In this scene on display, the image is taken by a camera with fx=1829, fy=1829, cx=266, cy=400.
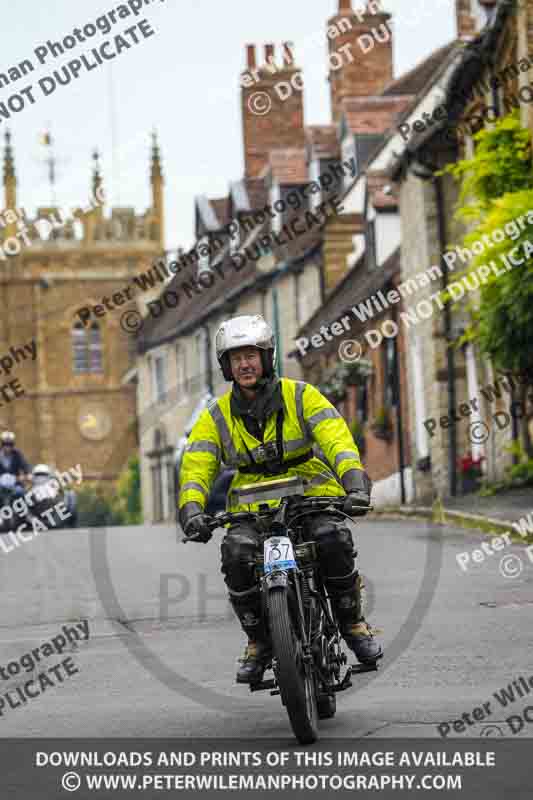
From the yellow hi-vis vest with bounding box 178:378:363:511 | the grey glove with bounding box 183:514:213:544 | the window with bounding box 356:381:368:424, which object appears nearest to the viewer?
the grey glove with bounding box 183:514:213:544

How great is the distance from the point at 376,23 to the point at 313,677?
41.4 meters

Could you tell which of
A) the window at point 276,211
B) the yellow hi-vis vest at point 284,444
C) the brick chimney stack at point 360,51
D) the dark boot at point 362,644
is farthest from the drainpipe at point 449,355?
the yellow hi-vis vest at point 284,444

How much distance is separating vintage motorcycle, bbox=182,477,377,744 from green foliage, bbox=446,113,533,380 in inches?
600

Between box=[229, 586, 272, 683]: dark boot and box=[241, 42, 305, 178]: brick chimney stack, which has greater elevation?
box=[241, 42, 305, 178]: brick chimney stack

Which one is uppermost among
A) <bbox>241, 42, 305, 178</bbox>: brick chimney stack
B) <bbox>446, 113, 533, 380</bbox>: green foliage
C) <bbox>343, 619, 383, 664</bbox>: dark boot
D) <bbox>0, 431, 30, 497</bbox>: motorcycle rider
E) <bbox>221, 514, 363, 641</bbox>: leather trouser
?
<bbox>241, 42, 305, 178</bbox>: brick chimney stack

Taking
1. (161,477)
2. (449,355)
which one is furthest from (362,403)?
(161,477)

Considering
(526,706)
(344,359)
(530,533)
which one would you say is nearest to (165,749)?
(526,706)

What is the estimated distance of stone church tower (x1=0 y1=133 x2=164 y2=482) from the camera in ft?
321

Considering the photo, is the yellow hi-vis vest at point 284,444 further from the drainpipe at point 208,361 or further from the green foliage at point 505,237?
the drainpipe at point 208,361

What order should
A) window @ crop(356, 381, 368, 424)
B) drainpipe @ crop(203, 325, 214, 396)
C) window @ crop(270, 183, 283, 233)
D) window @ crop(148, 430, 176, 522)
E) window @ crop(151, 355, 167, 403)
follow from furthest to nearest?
window @ crop(151, 355, 167, 403) < window @ crop(148, 430, 176, 522) < drainpipe @ crop(203, 325, 214, 396) < window @ crop(270, 183, 283, 233) < window @ crop(356, 381, 368, 424)

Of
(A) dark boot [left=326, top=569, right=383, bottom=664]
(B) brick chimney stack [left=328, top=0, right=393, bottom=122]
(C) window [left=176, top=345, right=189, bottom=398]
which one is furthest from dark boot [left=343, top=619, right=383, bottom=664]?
(C) window [left=176, top=345, right=189, bottom=398]

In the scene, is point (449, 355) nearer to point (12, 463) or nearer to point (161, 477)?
point (12, 463)

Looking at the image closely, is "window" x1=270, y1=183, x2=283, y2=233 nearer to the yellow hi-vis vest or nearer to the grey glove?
the yellow hi-vis vest

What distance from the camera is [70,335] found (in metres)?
98.0
